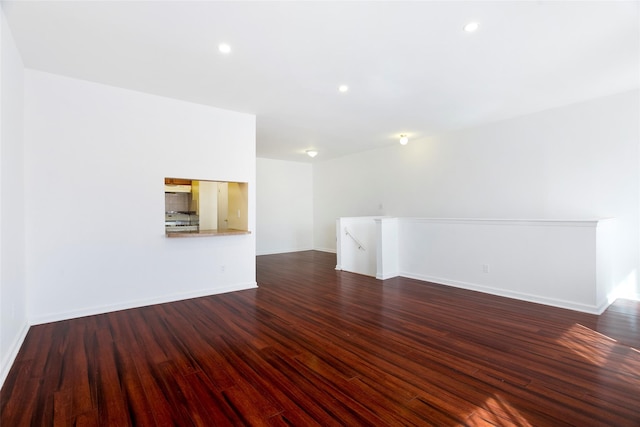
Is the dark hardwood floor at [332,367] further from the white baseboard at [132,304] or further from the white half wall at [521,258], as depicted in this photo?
the white half wall at [521,258]

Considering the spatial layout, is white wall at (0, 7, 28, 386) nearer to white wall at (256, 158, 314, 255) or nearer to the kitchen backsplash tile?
the kitchen backsplash tile

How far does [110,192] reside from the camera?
153 inches

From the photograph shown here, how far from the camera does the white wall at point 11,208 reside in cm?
247

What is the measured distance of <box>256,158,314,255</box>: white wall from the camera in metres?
8.88

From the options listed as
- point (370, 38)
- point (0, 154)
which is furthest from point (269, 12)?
point (0, 154)

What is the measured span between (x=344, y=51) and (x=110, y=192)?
3.37 meters

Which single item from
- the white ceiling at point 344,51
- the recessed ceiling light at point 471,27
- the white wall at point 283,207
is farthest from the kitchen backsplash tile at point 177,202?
→ the recessed ceiling light at point 471,27

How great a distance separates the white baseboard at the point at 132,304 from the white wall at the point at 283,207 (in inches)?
155

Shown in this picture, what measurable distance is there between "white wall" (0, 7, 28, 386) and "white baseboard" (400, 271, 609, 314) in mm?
5455

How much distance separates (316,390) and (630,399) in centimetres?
215

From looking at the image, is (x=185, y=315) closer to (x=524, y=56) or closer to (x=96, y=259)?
(x=96, y=259)

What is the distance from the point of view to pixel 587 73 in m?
3.61

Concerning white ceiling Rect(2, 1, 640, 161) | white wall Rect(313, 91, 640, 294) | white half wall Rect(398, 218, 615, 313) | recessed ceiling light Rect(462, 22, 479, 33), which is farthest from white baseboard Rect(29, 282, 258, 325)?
recessed ceiling light Rect(462, 22, 479, 33)

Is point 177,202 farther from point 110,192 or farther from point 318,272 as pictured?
point 318,272
